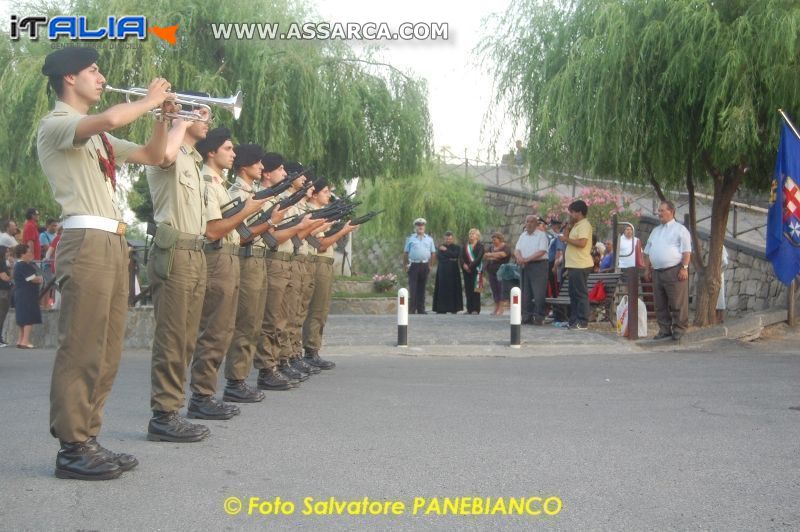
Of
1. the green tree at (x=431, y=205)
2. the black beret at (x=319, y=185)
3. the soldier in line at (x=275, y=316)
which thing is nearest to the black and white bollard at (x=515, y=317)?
the black beret at (x=319, y=185)

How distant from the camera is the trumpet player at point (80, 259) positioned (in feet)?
17.4

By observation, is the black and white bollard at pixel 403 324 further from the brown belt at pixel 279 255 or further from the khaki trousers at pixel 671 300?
the brown belt at pixel 279 255

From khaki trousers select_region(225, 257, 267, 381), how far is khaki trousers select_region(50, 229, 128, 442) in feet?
9.20

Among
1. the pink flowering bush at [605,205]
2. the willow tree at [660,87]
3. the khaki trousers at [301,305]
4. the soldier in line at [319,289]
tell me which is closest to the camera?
the khaki trousers at [301,305]

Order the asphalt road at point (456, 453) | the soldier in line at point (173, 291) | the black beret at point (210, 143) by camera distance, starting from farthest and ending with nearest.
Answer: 1. the black beret at point (210, 143)
2. the soldier in line at point (173, 291)
3. the asphalt road at point (456, 453)

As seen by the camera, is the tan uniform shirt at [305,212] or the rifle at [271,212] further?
the tan uniform shirt at [305,212]

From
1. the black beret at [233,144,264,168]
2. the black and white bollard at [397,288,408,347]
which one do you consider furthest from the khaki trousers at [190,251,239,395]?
the black and white bollard at [397,288,408,347]

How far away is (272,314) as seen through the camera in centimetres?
924

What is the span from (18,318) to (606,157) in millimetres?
8567

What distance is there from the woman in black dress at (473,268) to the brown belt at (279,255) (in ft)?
38.9

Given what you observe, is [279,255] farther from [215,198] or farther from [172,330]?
[172,330]

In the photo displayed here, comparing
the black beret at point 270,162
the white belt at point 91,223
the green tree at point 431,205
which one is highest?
the green tree at point 431,205

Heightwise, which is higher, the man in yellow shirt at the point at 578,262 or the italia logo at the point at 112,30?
the italia logo at the point at 112,30

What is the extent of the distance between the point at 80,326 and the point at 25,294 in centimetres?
1035
